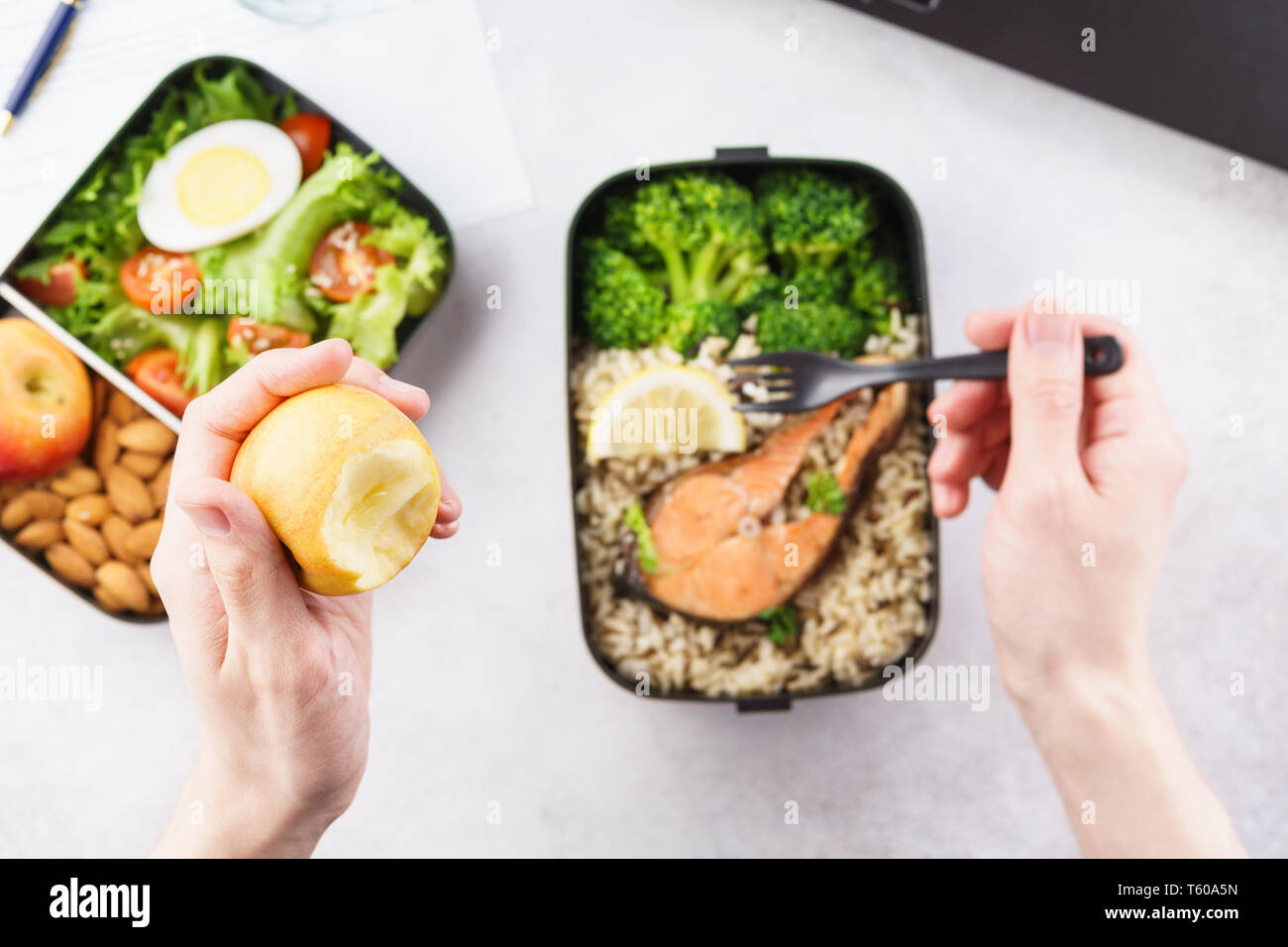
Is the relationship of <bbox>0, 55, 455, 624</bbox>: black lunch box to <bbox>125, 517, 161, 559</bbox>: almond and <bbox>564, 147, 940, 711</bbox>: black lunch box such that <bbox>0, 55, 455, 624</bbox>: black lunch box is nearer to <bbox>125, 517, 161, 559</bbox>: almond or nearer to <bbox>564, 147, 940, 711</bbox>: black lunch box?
<bbox>125, 517, 161, 559</bbox>: almond

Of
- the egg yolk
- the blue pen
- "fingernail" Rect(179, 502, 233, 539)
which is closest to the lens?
"fingernail" Rect(179, 502, 233, 539)

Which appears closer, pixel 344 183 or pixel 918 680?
pixel 344 183

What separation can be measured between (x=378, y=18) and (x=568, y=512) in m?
1.29

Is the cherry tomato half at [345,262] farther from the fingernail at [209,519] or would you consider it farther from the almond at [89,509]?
the fingernail at [209,519]

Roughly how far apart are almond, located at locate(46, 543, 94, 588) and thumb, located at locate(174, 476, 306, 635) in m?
1.04

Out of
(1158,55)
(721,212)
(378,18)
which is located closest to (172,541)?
(721,212)

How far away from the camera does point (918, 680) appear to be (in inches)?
87.5

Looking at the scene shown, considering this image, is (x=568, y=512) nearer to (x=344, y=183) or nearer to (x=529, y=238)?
(x=529, y=238)

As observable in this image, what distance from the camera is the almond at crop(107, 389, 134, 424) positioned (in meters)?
2.07

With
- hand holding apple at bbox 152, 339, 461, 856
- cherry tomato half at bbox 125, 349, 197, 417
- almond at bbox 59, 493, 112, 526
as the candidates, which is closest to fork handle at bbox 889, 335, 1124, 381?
hand holding apple at bbox 152, 339, 461, 856

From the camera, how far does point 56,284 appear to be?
2.05 m

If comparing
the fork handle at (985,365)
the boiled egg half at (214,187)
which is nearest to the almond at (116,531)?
the boiled egg half at (214,187)

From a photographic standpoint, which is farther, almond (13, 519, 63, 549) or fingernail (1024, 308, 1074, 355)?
almond (13, 519, 63, 549)
